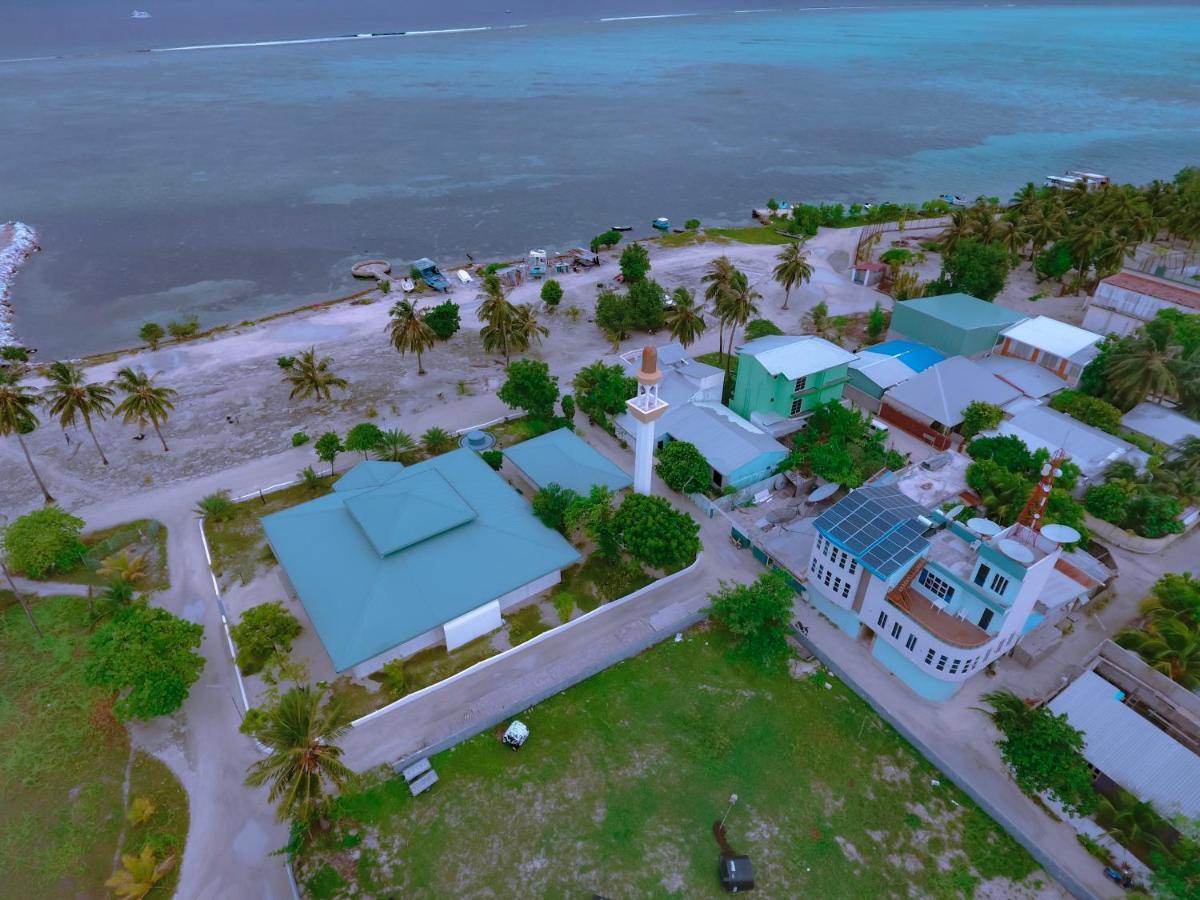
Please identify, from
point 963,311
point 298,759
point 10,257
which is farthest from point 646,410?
point 10,257

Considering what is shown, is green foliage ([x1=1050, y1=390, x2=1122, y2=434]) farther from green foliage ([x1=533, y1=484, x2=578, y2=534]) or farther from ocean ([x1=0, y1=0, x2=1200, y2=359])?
ocean ([x1=0, y1=0, x2=1200, y2=359])

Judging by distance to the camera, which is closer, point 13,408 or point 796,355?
point 13,408

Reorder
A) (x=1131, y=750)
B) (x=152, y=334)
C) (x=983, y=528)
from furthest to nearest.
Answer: (x=152, y=334)
(x=983, y=528)
(x=1131, y=750)

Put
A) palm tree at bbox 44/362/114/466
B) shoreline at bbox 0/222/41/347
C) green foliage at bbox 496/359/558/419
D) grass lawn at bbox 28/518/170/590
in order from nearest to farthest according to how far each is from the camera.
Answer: grass lawn at bbox 28/518/170/590
palm tree at bbox 44/362/114/466
green foliage at bbox 496/359/558/419
shoreline at bbox 0/222/41/347

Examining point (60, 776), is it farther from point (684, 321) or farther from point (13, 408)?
point (684, 321)

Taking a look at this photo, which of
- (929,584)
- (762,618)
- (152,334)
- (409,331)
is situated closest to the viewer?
(929,584)

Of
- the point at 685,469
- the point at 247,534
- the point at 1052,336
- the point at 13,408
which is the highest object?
the point at 13,408

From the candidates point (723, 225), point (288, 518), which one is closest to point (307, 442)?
point (288, 518)

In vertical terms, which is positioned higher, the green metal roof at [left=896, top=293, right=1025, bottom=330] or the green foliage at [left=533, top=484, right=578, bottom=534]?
the green metal roof at [left=896, top=293, right=1025, bottom=330]

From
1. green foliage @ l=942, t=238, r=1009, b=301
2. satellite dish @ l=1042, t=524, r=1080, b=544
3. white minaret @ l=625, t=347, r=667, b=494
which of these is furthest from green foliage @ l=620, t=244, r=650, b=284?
satellite dish @ l=1042, t=524, r=1080, b=544
